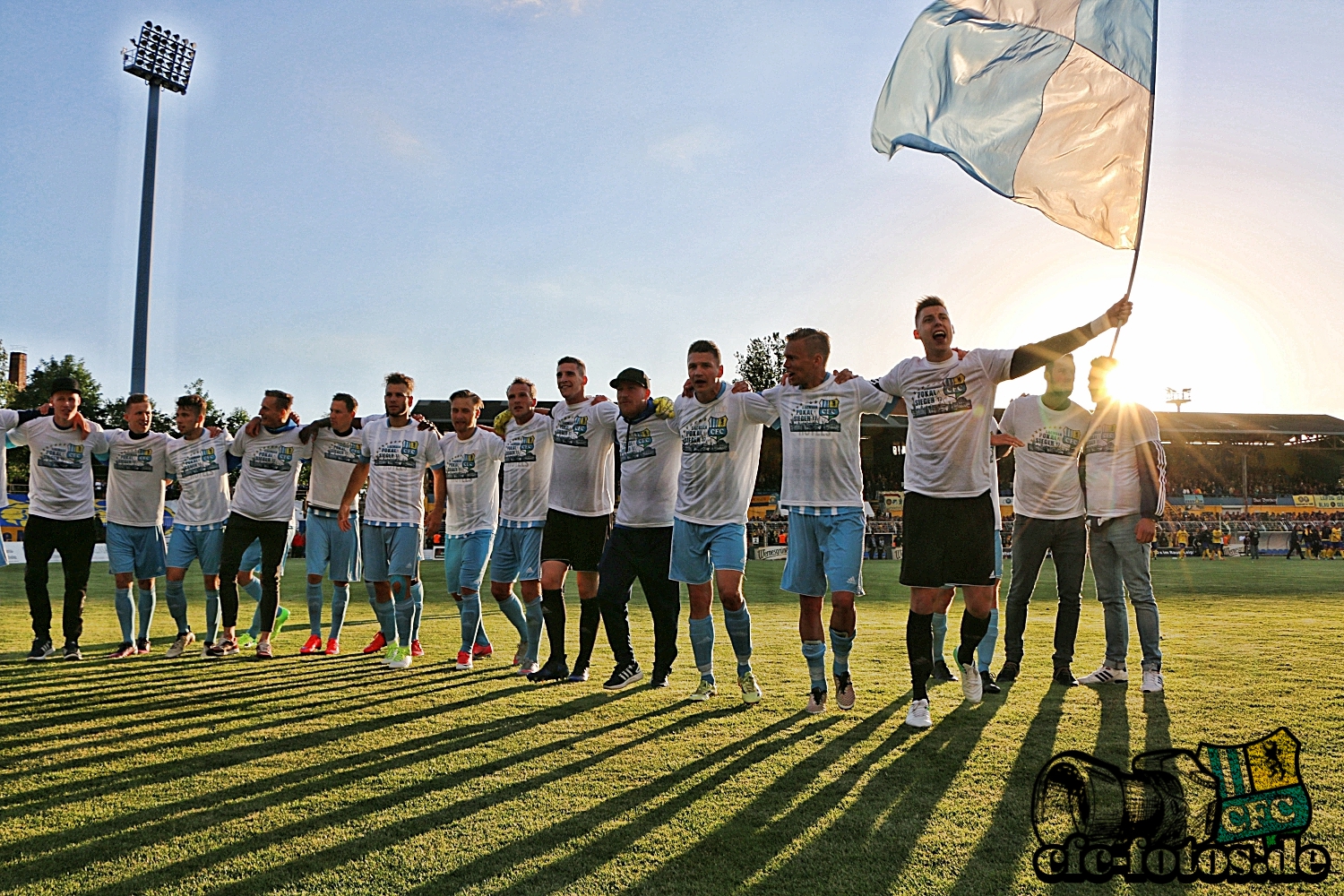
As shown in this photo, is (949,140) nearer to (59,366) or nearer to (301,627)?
(301,627)

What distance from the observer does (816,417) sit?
20.9 ft

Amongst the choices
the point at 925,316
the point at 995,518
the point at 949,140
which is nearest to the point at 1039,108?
the point at 949,140

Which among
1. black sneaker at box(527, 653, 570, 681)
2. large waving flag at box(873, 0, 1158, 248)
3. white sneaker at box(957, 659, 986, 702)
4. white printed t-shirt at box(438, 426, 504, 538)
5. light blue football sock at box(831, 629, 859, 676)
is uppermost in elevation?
large waving flag at box(873, 0, 1158, 248)

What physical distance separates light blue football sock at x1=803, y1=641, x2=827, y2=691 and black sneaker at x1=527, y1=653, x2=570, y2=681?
2.17 metres

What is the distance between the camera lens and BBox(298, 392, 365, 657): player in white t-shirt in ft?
30.3

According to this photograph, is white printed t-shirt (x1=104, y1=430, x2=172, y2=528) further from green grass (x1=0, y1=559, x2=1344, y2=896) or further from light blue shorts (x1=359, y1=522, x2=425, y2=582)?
light blue shorts (x1=359, y1=522, x2=425, y2=582)

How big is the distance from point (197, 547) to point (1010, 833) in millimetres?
8425

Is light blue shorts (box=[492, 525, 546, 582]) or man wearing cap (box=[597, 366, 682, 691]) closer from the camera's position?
man wearing cap (box=[597, 366, 682, 691])

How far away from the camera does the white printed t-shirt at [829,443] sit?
6.29m

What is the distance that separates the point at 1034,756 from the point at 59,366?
247 feet

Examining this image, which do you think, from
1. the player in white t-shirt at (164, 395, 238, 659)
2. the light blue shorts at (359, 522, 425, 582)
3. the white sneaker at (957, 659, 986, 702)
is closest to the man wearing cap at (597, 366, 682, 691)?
the white sneaker at (957, 659, 986, 702)

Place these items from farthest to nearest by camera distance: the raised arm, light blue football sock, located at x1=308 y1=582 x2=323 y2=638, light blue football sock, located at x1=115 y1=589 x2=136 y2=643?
1. light blue football sock, located at x1=308 y1=582 x2=323 y2=638
2. light blue football sock, located at x1=115 y1=589 x2=136 y2=643
3. the raised arm

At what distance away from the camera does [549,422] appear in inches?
325

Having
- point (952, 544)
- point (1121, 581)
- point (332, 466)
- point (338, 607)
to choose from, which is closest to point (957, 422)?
point (952, 544)
